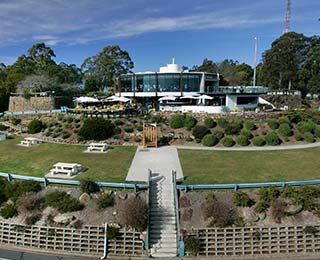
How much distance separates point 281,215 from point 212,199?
3.74 m

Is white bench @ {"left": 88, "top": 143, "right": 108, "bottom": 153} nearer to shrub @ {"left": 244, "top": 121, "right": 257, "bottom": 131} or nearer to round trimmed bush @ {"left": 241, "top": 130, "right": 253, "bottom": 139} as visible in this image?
round trimmed bush @ {"left": 241, "top": 130, "right": 253, "bottom": 139}

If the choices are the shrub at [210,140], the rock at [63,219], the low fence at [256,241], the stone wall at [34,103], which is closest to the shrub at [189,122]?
the shrub at [210,140]

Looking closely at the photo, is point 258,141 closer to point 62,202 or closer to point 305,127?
point 305,127

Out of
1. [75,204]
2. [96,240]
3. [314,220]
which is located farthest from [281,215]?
[75,204]

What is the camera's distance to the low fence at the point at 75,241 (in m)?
13.1

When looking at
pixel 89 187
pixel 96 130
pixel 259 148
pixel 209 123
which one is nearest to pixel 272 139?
pixel 259 148

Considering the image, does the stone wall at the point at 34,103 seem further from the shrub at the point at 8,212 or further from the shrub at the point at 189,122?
the shrub at the point at 8,212

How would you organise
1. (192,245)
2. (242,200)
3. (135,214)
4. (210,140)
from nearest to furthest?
1. (192,245)
2. (135,214)
3. (242,200)
4. (210,140)

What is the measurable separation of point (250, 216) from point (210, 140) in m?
12.1

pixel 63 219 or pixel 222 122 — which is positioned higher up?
pixel 222 122

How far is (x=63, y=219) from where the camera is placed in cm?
1423

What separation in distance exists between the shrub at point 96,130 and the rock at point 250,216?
56.5 feet

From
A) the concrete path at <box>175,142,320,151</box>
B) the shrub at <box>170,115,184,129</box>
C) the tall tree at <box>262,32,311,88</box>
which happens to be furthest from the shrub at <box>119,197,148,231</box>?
the tall tree at <box>262,32,311,88</box>

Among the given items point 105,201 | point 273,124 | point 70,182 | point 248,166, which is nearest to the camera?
point 105,201
